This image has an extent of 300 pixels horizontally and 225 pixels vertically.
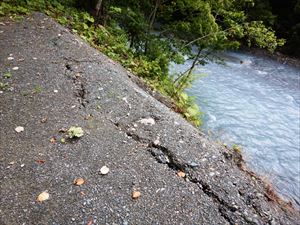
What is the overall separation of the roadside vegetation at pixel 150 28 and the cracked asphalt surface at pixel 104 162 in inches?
80.3

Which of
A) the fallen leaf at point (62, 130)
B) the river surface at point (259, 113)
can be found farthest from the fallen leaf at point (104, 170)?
the river surface at point (259, 113)

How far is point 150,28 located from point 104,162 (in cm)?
527

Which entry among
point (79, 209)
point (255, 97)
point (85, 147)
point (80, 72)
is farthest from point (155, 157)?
point (255, 97)

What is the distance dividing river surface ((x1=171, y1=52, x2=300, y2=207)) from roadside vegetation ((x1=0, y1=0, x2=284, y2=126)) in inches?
57.5

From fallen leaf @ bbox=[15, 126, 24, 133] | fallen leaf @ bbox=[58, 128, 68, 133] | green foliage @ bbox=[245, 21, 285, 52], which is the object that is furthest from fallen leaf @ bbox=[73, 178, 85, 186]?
green foliage @ bbox=[245, 21, 285, 52]

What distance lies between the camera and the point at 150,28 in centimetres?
747

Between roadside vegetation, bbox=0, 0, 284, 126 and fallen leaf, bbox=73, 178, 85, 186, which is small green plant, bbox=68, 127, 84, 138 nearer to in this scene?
fallen leaf, bbox=73, 178, 85, 186

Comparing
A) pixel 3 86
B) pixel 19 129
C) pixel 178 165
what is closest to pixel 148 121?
pixel 178 165

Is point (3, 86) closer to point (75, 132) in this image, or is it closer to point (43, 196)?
point (75, 132)

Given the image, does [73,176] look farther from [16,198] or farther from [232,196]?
[232,196]

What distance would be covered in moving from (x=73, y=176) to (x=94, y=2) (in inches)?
217

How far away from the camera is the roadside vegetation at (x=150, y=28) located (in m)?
6.28

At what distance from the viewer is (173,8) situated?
7.41m

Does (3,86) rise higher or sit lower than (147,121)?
lower
